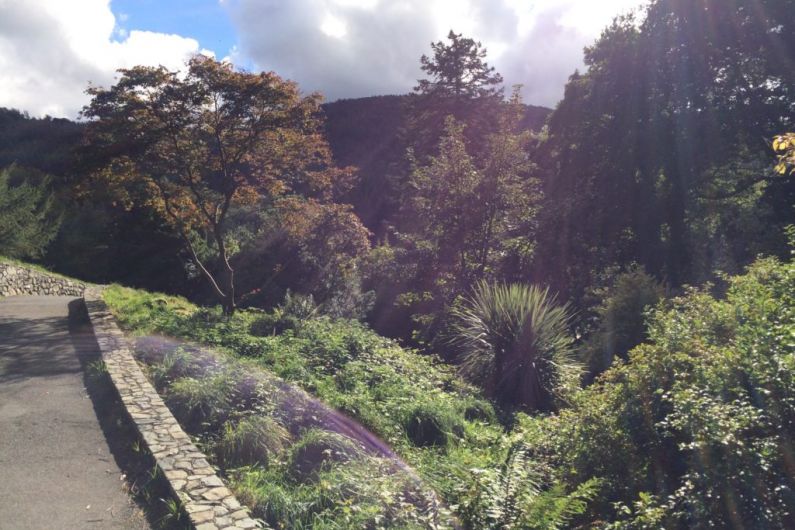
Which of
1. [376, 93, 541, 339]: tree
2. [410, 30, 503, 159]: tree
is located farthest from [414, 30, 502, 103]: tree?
[376, 93, 541, 339]: tree

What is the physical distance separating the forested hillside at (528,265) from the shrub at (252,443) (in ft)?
0.81

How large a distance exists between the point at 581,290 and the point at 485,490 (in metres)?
12.3

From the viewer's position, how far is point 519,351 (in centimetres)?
891

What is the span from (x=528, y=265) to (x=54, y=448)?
41.2 ft

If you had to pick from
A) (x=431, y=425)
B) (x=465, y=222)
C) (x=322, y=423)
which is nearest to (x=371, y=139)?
(x=465, y=222)

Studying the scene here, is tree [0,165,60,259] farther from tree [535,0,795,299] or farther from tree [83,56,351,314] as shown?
tree [535,0,795,299]

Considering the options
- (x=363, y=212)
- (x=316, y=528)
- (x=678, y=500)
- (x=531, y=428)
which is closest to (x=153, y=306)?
(x=531, y=428)

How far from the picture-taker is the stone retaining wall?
13.9 m

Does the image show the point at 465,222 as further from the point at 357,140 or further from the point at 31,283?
the point at 357,140

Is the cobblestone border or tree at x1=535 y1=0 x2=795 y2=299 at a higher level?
tree at x1=535 y1=0 x2=795 y2=299

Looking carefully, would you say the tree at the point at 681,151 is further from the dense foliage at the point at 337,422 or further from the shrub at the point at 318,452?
the shrub at the point at 318,452

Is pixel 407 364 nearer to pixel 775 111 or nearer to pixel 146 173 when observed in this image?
pixel 146 173

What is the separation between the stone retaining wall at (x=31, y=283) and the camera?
13.9 m

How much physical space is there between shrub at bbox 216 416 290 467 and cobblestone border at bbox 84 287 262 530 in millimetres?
226
